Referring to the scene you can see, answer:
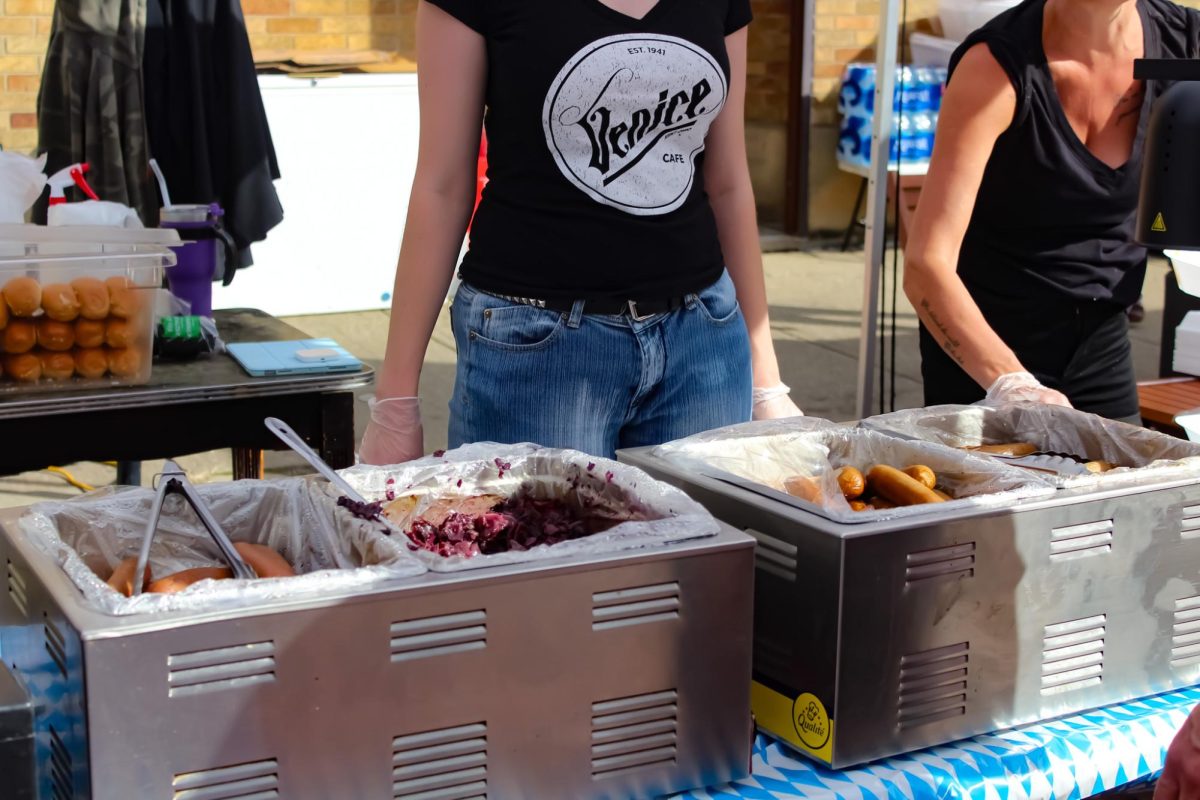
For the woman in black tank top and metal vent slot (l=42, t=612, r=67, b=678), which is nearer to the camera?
metal vent slot (l=42, t=612, r=67, b=678)

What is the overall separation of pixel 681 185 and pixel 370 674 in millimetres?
934

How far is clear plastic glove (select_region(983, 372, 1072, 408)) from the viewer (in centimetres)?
181

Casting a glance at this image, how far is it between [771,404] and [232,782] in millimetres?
1161

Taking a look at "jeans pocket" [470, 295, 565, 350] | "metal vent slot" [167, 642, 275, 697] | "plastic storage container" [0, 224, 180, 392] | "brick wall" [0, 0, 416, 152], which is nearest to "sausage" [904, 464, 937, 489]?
"jeans pocket" [470, 295, 565, 350]

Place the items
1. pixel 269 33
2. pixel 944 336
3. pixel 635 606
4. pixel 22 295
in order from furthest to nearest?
pixel 269 33 < pixel 22 295 < pixel 944 336 < pixel 635 606

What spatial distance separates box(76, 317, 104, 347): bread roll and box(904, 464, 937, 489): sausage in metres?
1.52

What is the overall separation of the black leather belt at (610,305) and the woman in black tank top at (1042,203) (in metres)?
0.52

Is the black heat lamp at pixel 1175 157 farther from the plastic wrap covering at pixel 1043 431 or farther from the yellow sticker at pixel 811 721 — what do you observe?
the yellow sticker at pixel 811 721

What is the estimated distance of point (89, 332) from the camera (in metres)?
2.37

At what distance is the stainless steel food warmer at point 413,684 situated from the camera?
0.98m

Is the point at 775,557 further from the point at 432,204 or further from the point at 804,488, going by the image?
the point at 432,204

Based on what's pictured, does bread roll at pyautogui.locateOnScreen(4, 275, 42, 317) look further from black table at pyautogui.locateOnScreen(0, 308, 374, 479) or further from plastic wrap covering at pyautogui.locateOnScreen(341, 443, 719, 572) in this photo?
plastic wrap covering at pyautogui.locateOnScreen(341, 443, 719, 572)

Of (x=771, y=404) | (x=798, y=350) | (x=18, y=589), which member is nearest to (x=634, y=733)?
(x=18, y=589)

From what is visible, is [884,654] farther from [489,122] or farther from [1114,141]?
[1114,141]
